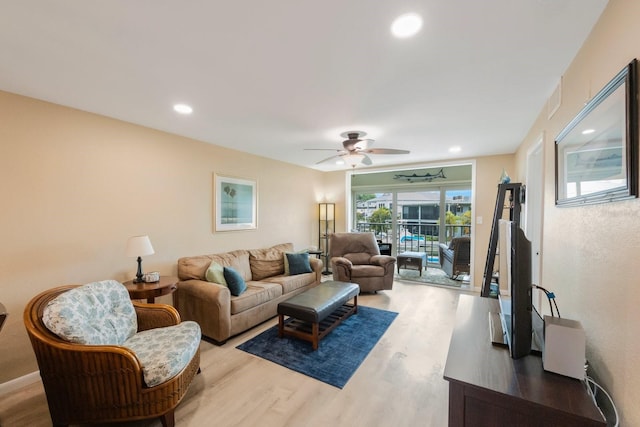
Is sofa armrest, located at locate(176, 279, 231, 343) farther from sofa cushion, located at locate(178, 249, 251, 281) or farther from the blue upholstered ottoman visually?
the blue upholstered ottoman

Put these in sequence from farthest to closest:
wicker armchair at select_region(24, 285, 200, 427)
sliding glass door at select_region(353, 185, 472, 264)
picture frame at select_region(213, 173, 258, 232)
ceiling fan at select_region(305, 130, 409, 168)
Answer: sliding glass door at select_region(353, 185, 472, 264), picture frame at select_region(213, 173, 258, 232), ceiling fan at select_region(305, 130, 409, 168), wicker armchair at select_region(24, 285, 200, 427)

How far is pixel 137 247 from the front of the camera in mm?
2557

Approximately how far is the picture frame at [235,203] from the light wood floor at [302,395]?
5.76 feet

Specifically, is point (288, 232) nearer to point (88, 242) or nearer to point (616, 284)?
point (88, 242)

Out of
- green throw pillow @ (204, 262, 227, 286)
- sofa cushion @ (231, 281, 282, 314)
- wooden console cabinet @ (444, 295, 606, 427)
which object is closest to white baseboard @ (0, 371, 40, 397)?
green throw pillow @ (204, 262, 227, 286)

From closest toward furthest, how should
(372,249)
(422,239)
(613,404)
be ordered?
(613,404) → (372,249) → (422,239)

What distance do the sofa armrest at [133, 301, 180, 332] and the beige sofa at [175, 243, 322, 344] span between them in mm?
562

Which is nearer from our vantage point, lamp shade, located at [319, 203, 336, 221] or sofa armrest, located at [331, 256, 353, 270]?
sofa armrest, located at [331, 256, 353, 270]

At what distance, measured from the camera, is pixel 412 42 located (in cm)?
151

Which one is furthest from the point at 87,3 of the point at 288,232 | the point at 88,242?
the point at 288,232

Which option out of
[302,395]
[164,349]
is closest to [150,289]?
[164,349]

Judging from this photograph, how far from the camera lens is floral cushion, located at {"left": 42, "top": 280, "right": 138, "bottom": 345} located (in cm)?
161

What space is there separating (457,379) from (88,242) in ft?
10.4

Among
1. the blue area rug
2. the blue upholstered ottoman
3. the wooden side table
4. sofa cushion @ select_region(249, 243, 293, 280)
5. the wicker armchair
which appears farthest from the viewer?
the blue upholstered ottoman
